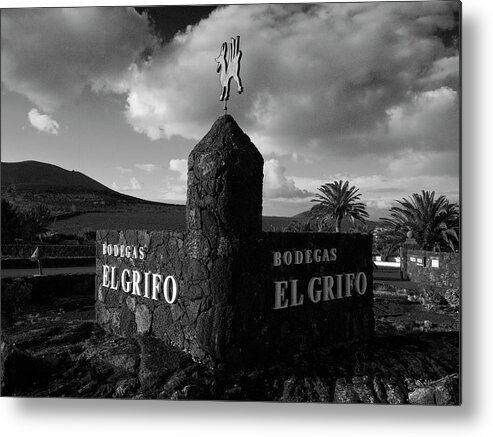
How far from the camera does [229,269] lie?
14.4 ft

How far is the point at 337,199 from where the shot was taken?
872cm

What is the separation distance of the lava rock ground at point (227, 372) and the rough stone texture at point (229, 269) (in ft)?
0.71

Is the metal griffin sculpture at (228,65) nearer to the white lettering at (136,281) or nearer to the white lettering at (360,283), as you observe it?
the white lettering at (136,281)

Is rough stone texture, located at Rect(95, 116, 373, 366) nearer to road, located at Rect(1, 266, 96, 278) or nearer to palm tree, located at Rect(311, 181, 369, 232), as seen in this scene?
palm tree, located at Rect(311, 181, 369, 232)

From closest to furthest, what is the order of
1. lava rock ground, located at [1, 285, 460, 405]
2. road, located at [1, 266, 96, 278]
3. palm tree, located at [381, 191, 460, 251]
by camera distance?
lava rock ground, located at [1, 285, 460, 405] → palm tree, located at [381, 191, 460, 251] → road, located at [1, 266, 96, 278]

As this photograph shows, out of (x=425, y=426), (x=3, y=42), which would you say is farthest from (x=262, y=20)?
(x=425, y=426)

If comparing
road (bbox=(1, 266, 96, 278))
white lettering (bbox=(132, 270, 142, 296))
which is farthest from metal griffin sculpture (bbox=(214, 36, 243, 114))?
road (bbox=(1, 266, 96, 278))

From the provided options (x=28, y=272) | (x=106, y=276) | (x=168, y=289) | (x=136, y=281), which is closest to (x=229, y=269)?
(x=168, y=289)

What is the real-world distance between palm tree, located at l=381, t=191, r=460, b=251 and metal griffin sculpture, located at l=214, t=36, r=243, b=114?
2.86 metres

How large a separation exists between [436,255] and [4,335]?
7.51 m

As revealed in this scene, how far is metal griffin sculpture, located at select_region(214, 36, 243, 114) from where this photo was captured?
484cm

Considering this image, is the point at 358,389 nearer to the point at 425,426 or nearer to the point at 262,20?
the point at 425,426

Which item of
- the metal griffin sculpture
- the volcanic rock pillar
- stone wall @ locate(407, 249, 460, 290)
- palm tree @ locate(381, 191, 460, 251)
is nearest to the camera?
the volcanic rock pillar

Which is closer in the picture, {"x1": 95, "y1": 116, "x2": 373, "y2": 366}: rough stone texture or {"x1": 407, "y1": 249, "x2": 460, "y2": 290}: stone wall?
{"x1": 95, "y1": 116, "x2": 373, "y2": 366}: rough stone texture
